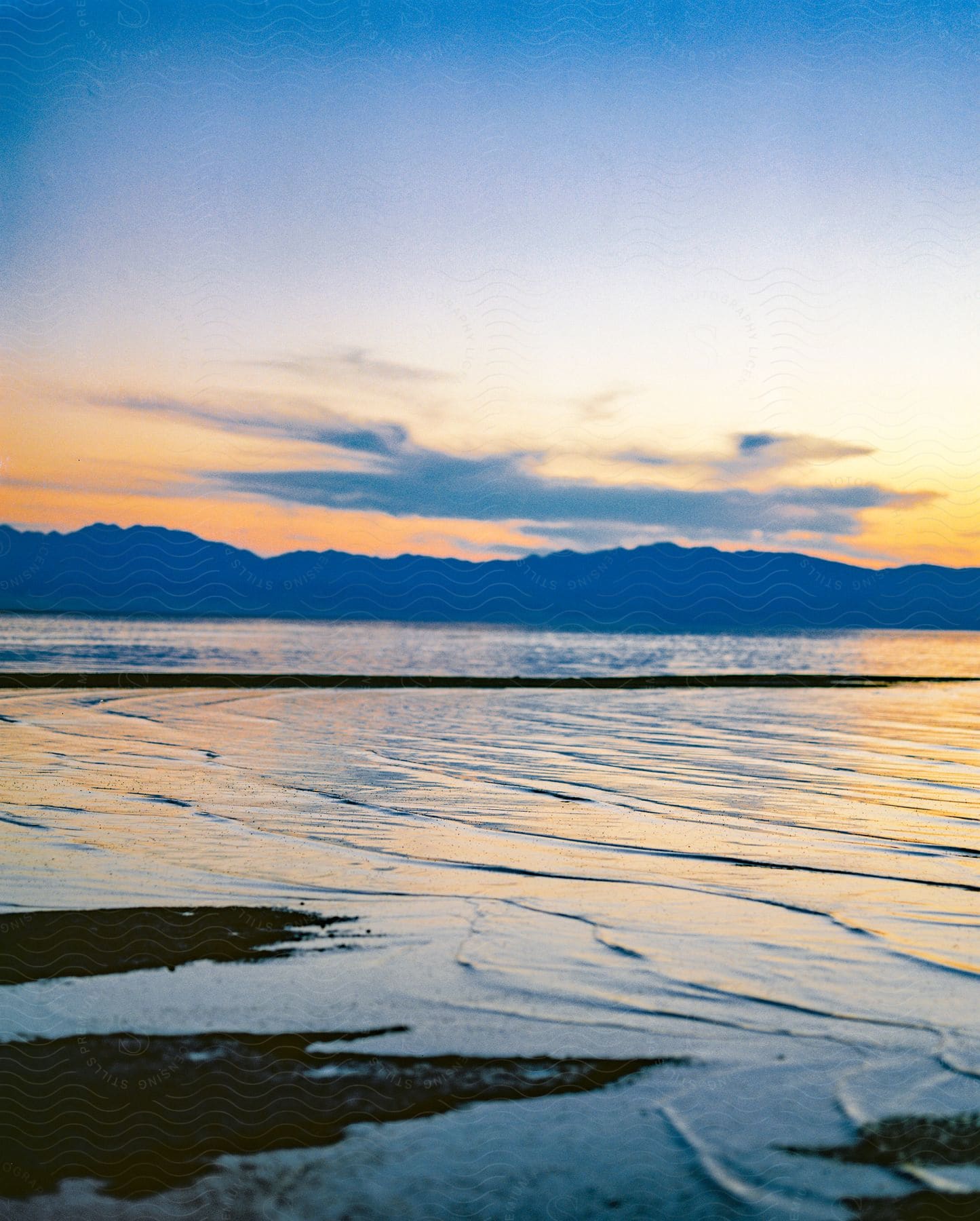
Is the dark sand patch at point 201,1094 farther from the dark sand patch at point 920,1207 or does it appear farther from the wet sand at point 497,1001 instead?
the dark sand patch at point 920,1207

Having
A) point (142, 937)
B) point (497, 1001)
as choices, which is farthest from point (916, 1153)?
A: point (142, 937)

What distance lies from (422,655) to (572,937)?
180ft

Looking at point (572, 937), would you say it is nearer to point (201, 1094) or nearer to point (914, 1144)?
point (914, 1144)

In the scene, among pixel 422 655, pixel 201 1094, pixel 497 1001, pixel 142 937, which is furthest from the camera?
pixel 422 655

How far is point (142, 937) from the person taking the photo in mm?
6863

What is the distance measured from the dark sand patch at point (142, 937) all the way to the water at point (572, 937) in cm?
22

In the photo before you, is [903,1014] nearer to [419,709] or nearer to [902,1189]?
[902,1189]

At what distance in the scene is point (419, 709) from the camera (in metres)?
27.3

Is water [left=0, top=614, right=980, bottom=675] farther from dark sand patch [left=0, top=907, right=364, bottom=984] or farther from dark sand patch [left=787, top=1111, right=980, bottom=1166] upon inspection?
dark sand patch [left=787, top=1111, right=980, bottom=1166]

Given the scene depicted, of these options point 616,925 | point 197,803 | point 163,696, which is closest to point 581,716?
point 163,696

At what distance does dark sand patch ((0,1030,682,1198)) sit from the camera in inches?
168

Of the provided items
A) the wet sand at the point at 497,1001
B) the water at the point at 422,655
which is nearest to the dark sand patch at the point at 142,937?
the wet sand at the point at 497,1001

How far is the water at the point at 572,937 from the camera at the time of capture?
169 inches

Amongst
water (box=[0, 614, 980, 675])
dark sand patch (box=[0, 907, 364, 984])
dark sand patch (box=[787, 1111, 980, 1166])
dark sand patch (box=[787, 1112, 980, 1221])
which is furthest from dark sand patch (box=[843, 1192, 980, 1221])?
water (box=[0, 614, 980, 675])
